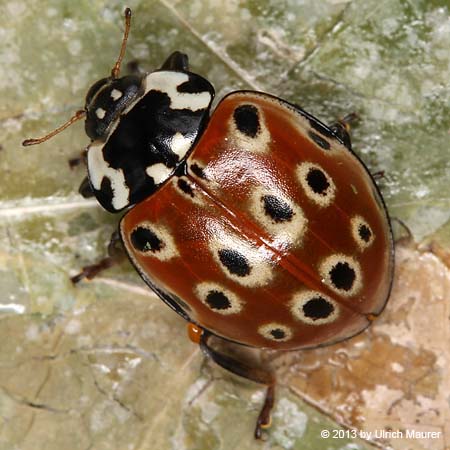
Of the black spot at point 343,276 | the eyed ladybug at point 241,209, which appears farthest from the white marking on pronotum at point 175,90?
the black spot at point 343,276

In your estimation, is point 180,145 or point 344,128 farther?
point 344,128

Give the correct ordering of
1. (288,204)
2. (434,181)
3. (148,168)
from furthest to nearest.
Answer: (434,181), (148,168), (288,204)

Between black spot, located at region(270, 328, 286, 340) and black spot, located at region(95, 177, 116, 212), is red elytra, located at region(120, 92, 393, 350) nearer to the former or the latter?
black spot, located at region(270, 328, 286, 340)

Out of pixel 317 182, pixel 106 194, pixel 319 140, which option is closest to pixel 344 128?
pixel 319 140

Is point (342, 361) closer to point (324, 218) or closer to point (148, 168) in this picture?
point (324, 218)

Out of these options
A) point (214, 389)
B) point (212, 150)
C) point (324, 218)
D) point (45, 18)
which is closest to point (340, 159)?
point (324, 218)

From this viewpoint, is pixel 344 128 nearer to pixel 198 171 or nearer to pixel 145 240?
pixel 198 171

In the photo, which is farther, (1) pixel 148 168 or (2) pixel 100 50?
(2) pixel 100 50

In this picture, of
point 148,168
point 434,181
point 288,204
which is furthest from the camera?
point 434,181
